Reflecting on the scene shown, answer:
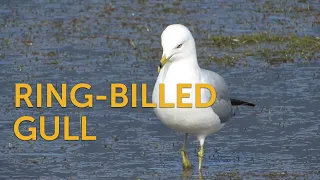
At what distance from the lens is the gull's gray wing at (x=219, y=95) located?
9.75 meters

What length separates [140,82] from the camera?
13.9m

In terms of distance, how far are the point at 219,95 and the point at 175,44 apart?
99 centimetres

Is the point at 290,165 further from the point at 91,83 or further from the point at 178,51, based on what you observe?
the point at 91,83

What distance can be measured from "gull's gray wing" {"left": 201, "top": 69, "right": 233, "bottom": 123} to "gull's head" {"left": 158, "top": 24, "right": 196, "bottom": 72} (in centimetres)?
36

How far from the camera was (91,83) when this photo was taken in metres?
13.9

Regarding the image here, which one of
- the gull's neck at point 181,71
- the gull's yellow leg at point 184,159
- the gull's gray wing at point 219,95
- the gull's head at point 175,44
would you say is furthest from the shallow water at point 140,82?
the gull's head at point 175,44

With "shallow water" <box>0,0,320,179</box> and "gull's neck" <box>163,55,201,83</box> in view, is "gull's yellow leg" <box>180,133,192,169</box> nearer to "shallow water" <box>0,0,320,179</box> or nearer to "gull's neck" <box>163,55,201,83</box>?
"shallow water" <box>0,0,320,179</box>

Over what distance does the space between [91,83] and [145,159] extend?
3.52m

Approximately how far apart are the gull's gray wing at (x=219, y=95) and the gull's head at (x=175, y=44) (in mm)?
364

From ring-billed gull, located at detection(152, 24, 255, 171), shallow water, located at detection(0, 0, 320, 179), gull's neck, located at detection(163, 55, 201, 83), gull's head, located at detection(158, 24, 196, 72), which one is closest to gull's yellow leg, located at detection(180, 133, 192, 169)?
shallow water, located at detection(0, 0, 320, 179)

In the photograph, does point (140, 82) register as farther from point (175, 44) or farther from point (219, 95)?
point (175, 44)

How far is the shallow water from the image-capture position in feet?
34.0

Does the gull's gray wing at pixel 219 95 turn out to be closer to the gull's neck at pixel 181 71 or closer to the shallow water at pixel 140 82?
the gull's neck at pixel 181 71

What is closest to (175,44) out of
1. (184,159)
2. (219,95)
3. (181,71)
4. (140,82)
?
(181,71)
